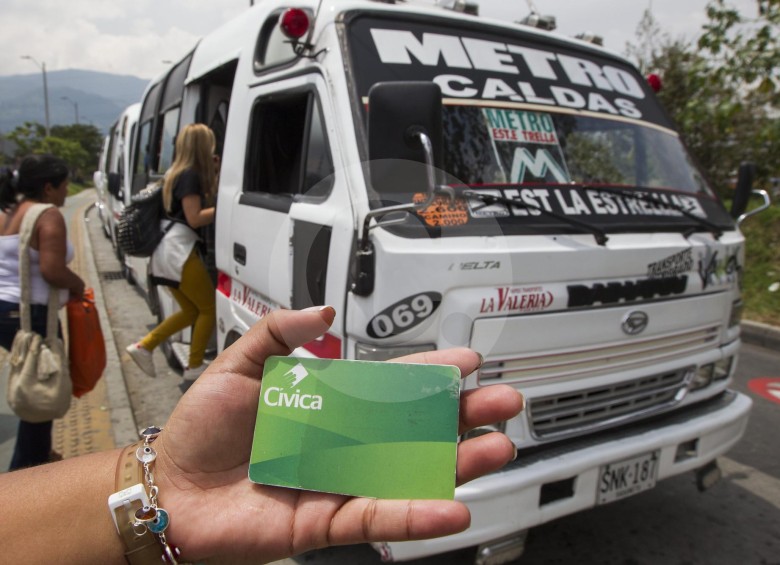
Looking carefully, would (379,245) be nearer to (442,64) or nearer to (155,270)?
(442,64)

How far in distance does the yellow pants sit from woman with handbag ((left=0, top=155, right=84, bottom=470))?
0.81m

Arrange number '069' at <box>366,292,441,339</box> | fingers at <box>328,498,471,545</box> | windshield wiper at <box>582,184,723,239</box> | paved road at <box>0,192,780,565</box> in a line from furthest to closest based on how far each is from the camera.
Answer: paved road at <box>0,192,780,565</box> < windshield wiper at <box>582,184,723,239</box> < number '069' at <box>366,292,441,339</box> < fingers at <box>328,498,471,545</box>

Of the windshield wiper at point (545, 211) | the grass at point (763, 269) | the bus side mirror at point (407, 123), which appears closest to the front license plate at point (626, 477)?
the windshield wiper at point (545, 211)

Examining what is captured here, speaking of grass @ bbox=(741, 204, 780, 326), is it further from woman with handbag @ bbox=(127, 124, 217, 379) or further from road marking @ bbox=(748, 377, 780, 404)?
woman with handbag @ bbox=(127, 124, 217, 379)

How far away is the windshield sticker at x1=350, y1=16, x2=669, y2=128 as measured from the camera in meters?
2.42

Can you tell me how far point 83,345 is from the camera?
10.4ft

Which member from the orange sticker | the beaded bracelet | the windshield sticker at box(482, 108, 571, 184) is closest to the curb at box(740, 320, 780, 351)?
the windshield sticker at box(482, 108, 571, 184)

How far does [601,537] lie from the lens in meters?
2.90

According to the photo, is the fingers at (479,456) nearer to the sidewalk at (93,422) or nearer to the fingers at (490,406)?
the fingers at (490,406)

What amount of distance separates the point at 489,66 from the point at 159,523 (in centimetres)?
225

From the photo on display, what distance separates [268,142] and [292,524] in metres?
2.20

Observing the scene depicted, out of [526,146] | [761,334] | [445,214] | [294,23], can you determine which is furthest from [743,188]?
[761,334]

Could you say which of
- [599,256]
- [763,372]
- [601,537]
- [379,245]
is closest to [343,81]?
[379,245]

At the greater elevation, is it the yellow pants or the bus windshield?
the bus windshield
